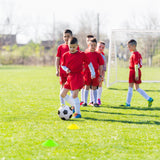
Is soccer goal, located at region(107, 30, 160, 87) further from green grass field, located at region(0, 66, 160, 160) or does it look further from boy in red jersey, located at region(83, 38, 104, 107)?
green grass field, located at region(0, 66, 160, 160)

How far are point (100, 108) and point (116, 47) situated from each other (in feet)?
30.4

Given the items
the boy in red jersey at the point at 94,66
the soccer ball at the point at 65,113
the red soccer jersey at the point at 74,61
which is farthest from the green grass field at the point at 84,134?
the red soccer jersey at the point at 74,61

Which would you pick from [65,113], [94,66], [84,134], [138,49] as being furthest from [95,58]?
[138,49]

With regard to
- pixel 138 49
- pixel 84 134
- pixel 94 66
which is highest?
pixel 138 49

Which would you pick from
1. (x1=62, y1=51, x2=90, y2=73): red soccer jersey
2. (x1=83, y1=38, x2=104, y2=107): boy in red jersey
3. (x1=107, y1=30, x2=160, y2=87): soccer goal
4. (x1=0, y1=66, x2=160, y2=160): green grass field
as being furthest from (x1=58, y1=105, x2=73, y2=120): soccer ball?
(x1=107, y1=30, x2=160, y2=87): soccer goal

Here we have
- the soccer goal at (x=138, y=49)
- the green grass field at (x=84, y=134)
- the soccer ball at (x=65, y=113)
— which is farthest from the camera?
the soccer goal at (x=138, y=49)

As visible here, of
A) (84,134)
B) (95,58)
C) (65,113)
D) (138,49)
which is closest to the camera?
(84,134)

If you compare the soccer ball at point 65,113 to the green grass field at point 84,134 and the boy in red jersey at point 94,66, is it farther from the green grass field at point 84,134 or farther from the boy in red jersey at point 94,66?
the boy in red jersey at point 94,66

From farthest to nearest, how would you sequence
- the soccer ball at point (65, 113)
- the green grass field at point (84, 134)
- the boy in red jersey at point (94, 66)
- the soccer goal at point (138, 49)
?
the soccer goal at point (138, 49) → the boy in red jersey at point (94, 66) → the soccer ball at point (65, 113) → the green grass field at point (84, 134)

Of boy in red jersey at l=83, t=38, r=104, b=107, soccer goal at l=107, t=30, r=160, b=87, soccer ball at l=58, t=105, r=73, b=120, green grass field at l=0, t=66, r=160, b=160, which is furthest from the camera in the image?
soccer goal at l=107, t=30, r=160, b=87

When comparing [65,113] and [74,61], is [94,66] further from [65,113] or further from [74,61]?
[65,113]

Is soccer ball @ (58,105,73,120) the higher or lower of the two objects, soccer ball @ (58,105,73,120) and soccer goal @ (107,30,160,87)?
the lower

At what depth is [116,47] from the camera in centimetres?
1684

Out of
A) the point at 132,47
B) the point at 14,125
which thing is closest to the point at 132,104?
the point at 132,47
